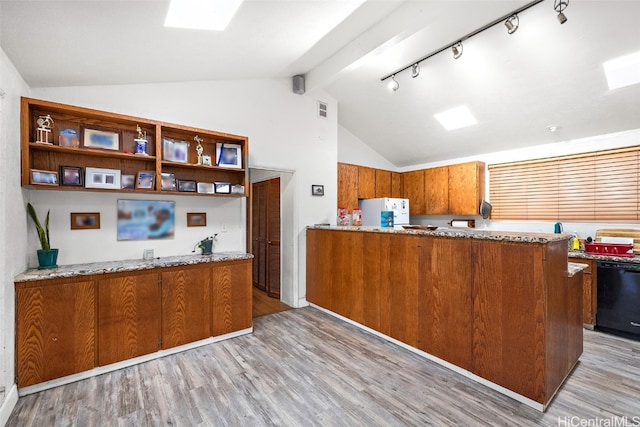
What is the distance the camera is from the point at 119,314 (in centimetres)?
262

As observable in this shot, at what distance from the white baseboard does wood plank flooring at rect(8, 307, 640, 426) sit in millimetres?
46

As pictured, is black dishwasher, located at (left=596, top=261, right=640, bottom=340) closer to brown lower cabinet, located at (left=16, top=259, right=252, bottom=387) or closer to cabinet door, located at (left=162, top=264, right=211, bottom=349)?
brown lower cabinet, located at (left=16, top=259, right=252, bottom=387)

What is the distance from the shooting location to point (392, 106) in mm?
4715

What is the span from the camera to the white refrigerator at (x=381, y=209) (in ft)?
17.1

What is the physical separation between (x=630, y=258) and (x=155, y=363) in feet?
16.9

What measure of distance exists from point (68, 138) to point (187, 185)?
109 cm

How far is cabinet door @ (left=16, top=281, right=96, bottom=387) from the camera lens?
2.24 metres

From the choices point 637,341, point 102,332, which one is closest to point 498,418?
point 637,341

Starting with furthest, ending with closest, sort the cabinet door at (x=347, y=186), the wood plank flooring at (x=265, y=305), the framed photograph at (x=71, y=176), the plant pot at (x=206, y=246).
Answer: the cabinet door at (x=347, y=186), the wood plank flooring at (x=265, y=305), the plant pot at (x=206, y=246), the framed photograph at (x=71, y=176)

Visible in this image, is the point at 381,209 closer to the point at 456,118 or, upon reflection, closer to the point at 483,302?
the point at 456,118

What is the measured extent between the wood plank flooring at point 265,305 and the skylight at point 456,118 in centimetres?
384

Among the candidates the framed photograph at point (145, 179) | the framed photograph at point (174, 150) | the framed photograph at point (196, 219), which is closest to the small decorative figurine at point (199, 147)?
the framed photograph at point (174, 150)

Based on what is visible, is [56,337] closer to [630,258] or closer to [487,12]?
[487,12]

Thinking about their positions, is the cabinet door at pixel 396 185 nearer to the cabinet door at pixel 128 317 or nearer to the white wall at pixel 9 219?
the cabinet door at pixel 128 317
